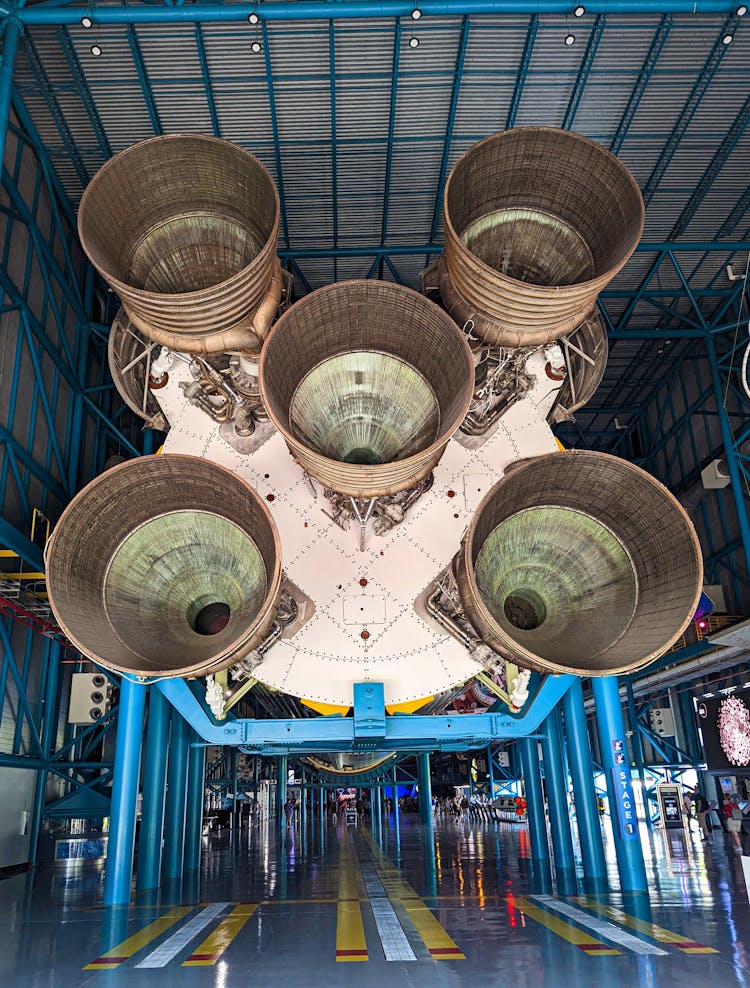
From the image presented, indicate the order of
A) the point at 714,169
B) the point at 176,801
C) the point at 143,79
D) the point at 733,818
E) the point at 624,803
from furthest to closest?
the point at 733,818 → the point at 714,169 → the point at 176,801 → the point at 143,79 → the point at 624,803

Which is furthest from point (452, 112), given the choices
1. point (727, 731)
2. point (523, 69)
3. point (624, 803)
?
point (727, 731)

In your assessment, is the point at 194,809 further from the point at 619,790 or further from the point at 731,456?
the point at 731,456

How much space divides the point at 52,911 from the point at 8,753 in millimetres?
5459

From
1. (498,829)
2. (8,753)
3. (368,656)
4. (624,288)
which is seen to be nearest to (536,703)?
(368,656)

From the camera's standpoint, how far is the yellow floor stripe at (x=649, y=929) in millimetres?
6418

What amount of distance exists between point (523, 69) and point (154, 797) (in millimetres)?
13204

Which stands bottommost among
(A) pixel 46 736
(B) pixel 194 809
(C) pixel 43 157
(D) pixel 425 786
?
(B) pixel 194 809

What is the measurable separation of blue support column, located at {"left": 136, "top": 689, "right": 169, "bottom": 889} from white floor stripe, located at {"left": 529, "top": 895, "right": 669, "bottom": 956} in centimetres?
549

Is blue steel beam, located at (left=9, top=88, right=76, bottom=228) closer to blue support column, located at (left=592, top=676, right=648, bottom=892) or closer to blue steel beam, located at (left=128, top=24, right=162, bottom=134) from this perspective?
blue steel beam, located at (left=128, top=24, right=162, bottom=134)

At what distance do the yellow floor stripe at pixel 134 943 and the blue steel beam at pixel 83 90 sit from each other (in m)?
12.4

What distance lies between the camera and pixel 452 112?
12.9 m

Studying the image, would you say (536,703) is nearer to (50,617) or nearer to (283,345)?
(283,345)

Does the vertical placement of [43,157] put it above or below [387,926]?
above

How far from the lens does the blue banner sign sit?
9.56 metres
